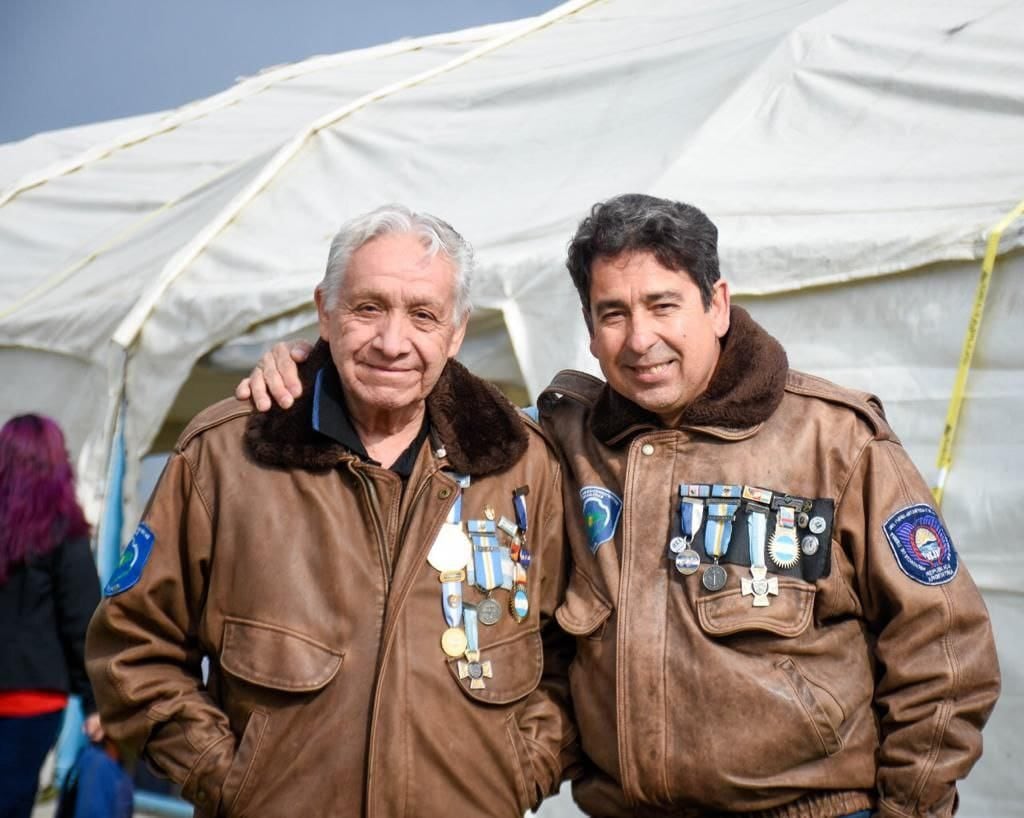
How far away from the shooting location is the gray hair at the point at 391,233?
2592 mm

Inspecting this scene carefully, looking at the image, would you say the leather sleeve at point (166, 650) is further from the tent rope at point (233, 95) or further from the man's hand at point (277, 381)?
the tent rope at point (233, 95)

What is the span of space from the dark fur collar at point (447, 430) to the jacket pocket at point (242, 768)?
0.48 meters

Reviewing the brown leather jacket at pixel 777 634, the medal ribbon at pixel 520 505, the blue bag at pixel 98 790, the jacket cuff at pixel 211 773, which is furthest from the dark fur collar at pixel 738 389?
the blue bag at pixel 98 790

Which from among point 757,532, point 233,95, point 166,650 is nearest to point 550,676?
point 757,532

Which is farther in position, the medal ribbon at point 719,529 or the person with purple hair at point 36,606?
the person with purple hair at point 36,606

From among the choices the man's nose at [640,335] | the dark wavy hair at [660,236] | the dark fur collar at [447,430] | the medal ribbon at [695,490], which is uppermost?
the dark wavy hair at [660,236]

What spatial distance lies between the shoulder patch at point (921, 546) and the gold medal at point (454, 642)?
31.5 inches

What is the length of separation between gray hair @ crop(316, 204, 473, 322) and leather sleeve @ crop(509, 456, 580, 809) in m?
0.46

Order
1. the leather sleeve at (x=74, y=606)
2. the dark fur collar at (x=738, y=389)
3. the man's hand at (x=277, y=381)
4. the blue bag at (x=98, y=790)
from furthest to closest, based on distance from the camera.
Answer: the leather sleeve at (x=74, y=606)
the blue bag at (x=98, y=790)
the man's hand at (x=277, y=381)
the dark fur collar at (x=738, y=389)

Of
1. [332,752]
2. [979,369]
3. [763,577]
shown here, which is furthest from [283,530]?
[979,369]

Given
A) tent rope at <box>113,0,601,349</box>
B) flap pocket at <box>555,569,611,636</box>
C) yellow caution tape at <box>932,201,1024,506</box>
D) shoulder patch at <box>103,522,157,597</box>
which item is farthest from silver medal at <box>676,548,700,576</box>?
tent rope at <box>113,0,601,349</box>

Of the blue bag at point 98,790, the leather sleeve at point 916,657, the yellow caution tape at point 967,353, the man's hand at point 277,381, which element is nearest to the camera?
the leather sleeve at point 916,657

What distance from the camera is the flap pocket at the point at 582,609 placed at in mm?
2498

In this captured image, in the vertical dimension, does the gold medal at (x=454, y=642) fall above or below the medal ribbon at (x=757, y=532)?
below
